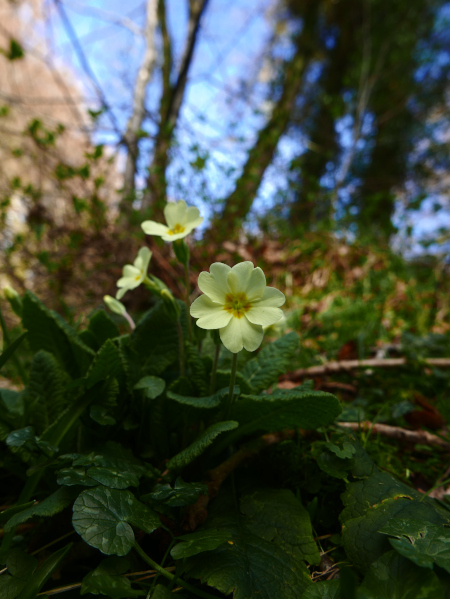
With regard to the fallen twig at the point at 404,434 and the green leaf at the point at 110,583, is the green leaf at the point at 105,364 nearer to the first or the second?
the green leaf at the point at 110,583

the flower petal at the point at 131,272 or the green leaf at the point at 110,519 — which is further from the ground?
the flower petal at the point at 131,272

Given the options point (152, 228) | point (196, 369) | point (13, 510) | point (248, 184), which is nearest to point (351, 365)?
point (196, 369)

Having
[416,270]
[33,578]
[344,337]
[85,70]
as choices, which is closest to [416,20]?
[416,270]

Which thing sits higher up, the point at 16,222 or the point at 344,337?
the point at 16,222

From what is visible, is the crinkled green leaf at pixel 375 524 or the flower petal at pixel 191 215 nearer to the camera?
the crinkled green leaf at pixel 375 524

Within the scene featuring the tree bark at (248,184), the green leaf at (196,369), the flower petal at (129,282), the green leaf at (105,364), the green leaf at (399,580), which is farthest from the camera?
the tree bark at (248,184)

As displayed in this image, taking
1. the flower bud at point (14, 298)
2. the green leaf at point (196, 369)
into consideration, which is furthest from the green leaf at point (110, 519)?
the flower bud at point (14, 298)

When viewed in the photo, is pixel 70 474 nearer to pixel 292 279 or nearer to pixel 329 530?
pixel 329 530
